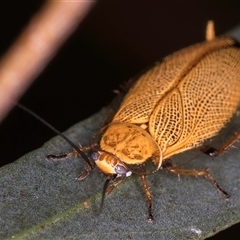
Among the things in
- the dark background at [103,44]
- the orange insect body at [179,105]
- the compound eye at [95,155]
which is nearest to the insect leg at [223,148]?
the orange insect body at [179,105]

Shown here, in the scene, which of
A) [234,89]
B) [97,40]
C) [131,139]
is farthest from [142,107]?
[97,40]

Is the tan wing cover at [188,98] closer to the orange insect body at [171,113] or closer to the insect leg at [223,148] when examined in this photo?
the orange insect body at [171,113]

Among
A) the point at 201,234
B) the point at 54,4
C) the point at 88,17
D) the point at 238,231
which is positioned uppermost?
the point at 54,4

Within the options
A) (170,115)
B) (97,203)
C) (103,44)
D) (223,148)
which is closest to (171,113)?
(170,115)

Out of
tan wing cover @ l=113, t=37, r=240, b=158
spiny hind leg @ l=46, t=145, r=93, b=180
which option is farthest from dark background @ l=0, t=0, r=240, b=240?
spiny hind leg @ l=46, t=145, r=93, b=180

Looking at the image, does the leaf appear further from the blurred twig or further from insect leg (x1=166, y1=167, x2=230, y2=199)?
the blurred twig

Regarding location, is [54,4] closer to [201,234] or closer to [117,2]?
[117,2]
